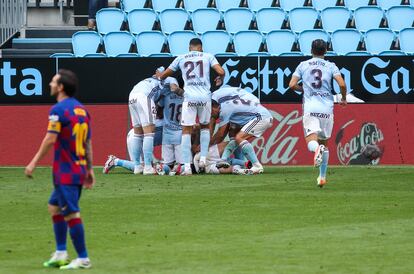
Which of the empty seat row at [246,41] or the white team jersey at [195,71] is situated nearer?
the white team jersey at [195,71]

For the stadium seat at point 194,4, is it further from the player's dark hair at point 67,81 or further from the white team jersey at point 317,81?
the player's dark hair at point 67,81

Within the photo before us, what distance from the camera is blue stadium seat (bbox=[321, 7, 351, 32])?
2556 cm

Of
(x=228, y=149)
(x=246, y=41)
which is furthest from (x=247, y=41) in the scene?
(x=228, y=149)

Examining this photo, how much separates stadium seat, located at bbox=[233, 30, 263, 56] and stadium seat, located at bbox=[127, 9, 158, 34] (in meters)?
2.06

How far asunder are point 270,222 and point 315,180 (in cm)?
586

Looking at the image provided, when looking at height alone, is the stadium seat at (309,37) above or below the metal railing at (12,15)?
below

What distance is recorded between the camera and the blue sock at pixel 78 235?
9.76 meters

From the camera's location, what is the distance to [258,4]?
87.5 feet

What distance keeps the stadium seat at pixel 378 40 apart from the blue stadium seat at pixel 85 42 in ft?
17.5

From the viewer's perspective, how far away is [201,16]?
2577cm

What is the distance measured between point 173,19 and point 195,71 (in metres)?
5.72

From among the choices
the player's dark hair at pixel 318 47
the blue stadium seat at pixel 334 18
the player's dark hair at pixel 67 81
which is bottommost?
the player's dark hair at pixel 67 81

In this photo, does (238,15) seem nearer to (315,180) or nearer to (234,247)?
(315,180)

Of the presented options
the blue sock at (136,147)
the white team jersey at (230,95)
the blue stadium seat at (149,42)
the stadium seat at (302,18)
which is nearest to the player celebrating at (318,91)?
the white team jersey at (230,95)
